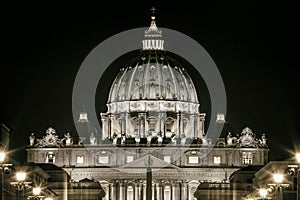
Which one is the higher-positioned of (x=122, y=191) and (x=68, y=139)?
(x=68, y=139)

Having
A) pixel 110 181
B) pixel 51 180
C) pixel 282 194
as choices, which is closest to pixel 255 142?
pixel 110 181

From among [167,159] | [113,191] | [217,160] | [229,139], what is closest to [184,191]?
[167,159]

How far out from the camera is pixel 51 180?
138 meters

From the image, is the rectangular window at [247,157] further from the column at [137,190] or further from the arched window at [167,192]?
the column at [137,190]

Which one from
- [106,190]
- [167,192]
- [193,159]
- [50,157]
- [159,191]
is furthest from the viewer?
[193,159]

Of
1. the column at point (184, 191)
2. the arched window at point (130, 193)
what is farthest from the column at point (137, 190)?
the column at point (184, 191)

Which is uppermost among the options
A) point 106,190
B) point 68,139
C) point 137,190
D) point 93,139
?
point 93,139

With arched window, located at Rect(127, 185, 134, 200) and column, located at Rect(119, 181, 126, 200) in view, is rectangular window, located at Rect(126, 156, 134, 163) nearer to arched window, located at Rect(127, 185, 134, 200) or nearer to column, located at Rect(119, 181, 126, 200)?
arched window, located at Rect(127, 185, 134, 200)

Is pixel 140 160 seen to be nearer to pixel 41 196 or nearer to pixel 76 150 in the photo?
pixel 76 150

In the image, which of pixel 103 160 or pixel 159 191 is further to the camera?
pixel 103 160

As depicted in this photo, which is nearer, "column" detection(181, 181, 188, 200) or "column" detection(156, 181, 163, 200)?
"column" detection(156, 181, 163, 200)

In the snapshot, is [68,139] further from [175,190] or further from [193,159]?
[193,159]

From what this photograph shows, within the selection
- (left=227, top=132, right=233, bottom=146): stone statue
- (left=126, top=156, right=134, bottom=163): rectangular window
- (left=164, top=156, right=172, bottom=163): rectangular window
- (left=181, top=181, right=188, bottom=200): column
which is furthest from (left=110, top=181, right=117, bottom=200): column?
(left=227, top=132, right=233, bottom=146): stone statue

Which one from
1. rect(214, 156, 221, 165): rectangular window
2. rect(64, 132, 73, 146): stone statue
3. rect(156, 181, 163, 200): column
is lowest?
rect(156, 181, 163, 200): column
